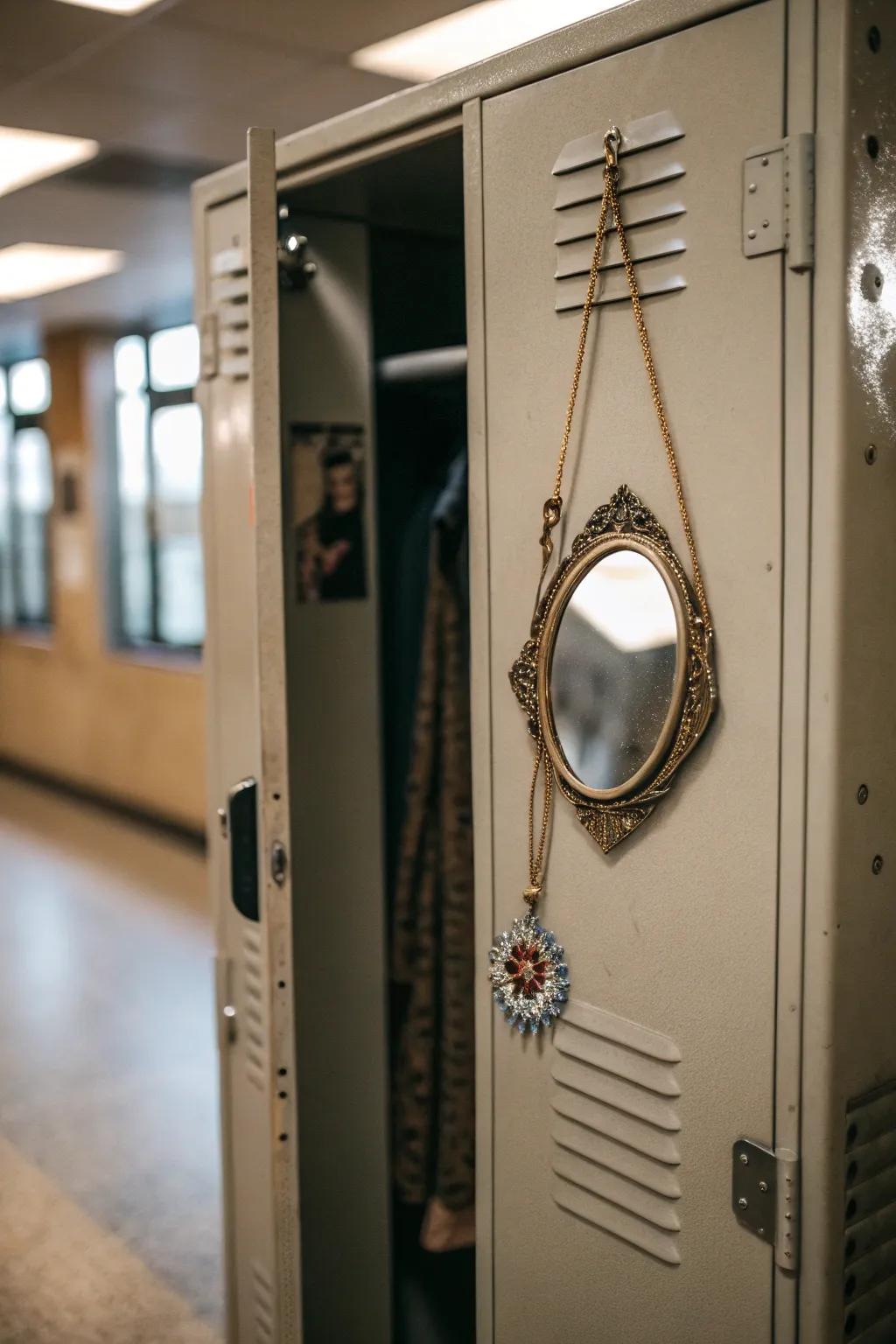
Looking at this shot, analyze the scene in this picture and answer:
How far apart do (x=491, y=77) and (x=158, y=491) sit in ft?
19.0

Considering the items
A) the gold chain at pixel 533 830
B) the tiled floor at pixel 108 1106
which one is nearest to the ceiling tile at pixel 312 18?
the gold chain at pixel 533 830

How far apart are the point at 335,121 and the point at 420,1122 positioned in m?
1.54

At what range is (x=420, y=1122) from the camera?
214 centimetres

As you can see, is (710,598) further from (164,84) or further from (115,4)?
(164,84)

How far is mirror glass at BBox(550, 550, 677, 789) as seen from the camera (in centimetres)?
136

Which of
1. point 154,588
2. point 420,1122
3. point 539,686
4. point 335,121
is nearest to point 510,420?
point 539,686

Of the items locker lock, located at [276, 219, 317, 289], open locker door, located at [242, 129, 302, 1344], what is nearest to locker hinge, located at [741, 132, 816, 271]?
open locker door, located at [242, 129, 302, 1344]

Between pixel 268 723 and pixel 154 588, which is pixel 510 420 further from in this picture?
pixel 154 588

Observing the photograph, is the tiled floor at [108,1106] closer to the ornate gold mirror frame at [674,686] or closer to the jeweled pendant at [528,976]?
the jeweled pendant at [528,976]

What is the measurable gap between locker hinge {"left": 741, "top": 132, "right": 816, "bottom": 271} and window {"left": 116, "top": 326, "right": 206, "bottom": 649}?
18.5 ft

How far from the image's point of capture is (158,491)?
23.3 feet

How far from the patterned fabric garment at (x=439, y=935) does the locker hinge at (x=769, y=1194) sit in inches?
32.1

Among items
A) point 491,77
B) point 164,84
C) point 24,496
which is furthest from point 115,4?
point 24,496

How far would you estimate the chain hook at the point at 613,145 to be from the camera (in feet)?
4.51
